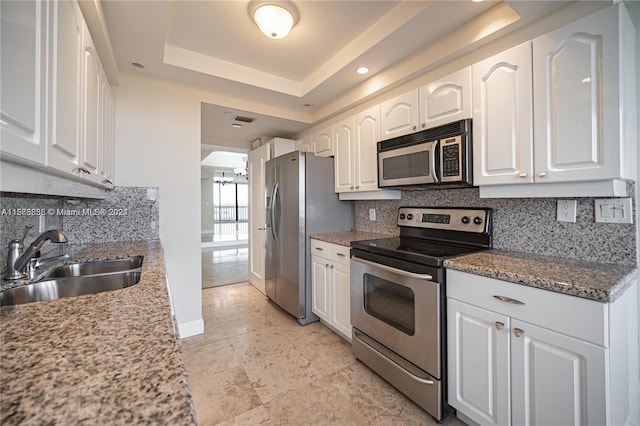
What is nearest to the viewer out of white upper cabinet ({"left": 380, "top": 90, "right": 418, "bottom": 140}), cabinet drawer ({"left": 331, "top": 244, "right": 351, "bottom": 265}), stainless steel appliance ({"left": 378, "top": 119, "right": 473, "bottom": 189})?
stainless steel appliance ({"left": 378, "top": 119, "right": 473, "bottom": 189})

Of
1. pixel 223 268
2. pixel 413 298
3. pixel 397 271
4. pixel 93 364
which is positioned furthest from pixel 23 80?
pixel 223 268

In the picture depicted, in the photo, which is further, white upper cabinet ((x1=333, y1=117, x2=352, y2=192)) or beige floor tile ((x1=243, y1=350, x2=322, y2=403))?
white upper cabinet ((x1=333, y1=117, x2=352, y2=192))

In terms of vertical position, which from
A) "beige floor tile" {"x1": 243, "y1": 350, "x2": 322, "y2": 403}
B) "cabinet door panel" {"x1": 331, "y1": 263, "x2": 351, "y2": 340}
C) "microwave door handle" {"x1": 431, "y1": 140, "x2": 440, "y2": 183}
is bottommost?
"beige floor tile" {"x1": 243, "y1": 350, "x2": 322, "y2": 403}

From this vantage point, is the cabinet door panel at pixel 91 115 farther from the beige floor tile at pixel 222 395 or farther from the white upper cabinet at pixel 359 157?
the white upper cabinet at pixel 359 157

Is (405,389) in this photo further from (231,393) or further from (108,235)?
(108,235)

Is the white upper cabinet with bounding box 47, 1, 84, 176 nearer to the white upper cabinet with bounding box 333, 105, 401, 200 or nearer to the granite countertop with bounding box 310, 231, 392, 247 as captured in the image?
the granite countertop with bounding box 310, 231, 392, 247

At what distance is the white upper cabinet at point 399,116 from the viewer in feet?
6.82

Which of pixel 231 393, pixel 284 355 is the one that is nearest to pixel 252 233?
pixel 284 355

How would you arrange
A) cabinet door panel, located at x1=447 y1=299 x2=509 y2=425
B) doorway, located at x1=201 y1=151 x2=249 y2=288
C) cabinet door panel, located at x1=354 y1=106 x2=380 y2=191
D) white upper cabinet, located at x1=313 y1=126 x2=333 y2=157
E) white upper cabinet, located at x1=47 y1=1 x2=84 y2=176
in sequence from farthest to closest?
doorway, located at x1=201 y1=151 x2=249 y2=288, white upper cabinet, located at x1=313 y1=126 x2=333 y2=157, cabinet door panel, located at x1=354 y1=106 x2=380 y2=191, cabinet door panel, located at x1=447 y1=299 x2=509 y2=425, white upper cabinet, located at x1=47 y1=1 x2=84 y2=176

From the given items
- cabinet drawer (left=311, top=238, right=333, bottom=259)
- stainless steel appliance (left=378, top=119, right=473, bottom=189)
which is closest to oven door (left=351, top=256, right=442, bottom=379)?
cabinet drawer (left=311, top=238, right=333, bottom=259)

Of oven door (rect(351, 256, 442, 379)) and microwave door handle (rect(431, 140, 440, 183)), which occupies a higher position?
microwave door handle (rect(431, 140, 440, 183))

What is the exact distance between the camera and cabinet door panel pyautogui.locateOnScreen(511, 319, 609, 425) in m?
1.04

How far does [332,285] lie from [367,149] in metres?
1.33

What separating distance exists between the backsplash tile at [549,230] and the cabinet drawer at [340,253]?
32.9 inches
